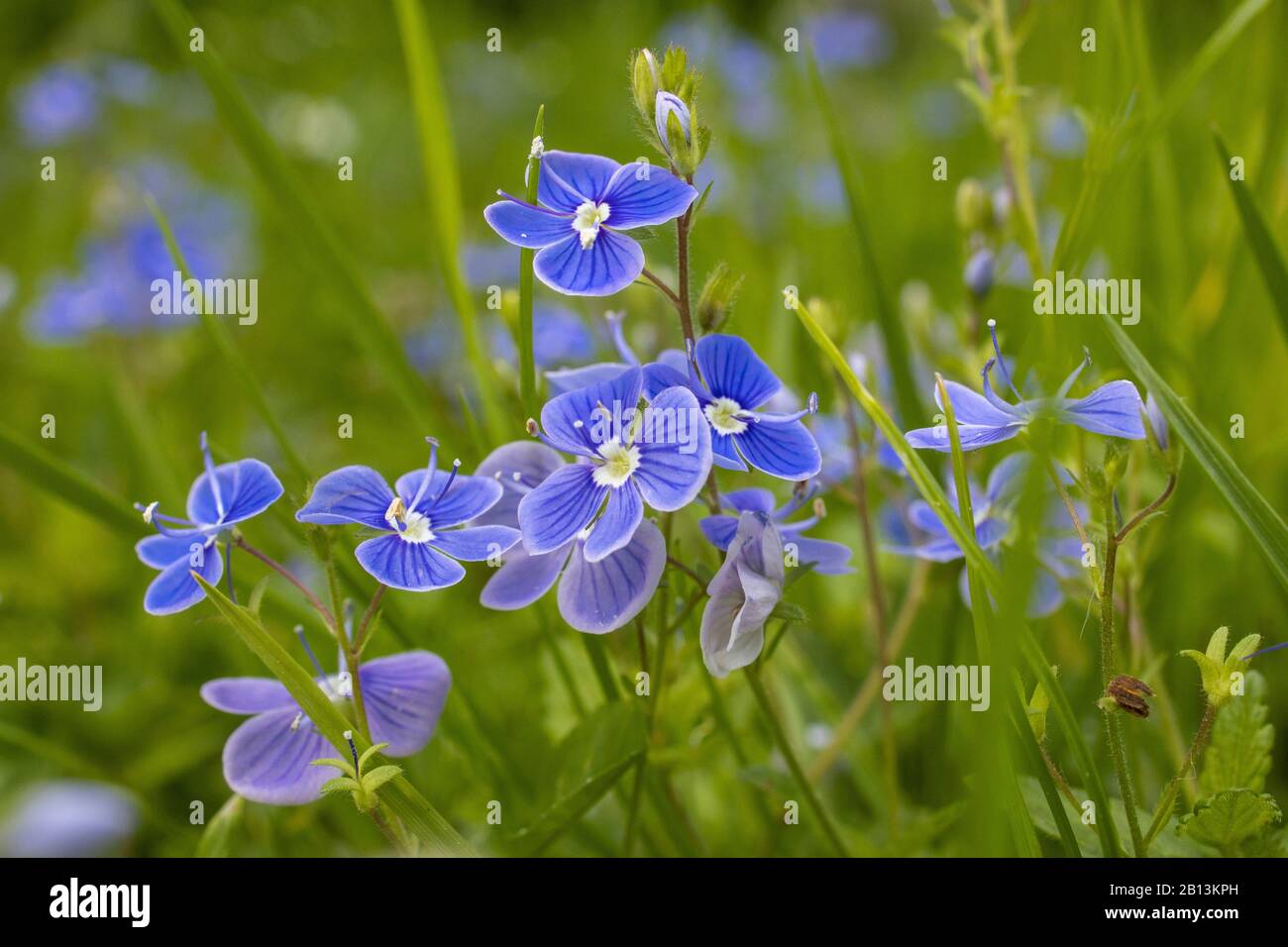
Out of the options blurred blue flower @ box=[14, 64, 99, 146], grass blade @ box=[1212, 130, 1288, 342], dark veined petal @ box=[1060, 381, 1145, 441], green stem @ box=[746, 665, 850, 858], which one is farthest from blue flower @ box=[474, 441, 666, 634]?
blurred blue flower @ box=[14, 64, 99, 146]

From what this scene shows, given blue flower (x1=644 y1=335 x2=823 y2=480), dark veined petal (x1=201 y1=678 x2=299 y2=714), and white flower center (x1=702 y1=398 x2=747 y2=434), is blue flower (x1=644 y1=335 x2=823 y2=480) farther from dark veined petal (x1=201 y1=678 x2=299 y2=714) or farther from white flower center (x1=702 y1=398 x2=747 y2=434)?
dark veined petal (x1=201 y1=678 x2=299 y2=714)

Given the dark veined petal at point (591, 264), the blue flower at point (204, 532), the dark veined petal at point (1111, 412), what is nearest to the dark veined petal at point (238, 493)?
the blue flower at point (204, 532)

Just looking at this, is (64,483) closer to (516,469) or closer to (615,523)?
(516,469)

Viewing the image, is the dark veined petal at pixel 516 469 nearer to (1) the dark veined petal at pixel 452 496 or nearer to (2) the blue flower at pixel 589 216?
(1) the dark veined petal at pixel 452 496

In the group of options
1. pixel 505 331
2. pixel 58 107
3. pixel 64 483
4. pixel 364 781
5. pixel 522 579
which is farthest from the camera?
pixel 58 107

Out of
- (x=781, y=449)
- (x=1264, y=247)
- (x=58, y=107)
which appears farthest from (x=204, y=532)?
(x=58, y=107)

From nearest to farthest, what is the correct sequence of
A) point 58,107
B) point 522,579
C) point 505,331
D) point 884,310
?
point 522,579 < point 884,310 < point 505,331 < point 58,107

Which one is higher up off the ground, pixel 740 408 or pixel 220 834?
pixel 740 408
